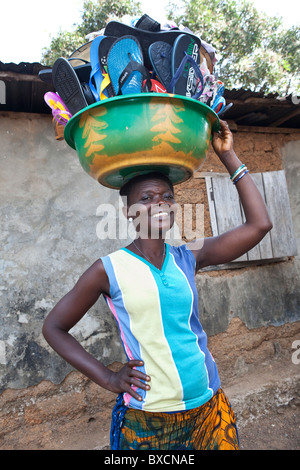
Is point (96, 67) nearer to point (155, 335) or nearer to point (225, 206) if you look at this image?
point (155, 335)

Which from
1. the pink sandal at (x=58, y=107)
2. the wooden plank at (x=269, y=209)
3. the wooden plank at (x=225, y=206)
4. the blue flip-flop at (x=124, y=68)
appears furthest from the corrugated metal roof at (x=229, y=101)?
the blue flip-flop at (x=124, y=68)

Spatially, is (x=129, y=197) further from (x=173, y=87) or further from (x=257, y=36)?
(x=257, y=36)

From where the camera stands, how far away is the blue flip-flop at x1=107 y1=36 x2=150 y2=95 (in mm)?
1351

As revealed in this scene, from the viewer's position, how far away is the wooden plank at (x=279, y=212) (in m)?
4.04

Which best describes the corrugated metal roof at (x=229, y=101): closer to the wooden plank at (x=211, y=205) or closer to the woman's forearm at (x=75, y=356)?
the wooden plank at (x=211, y=205)

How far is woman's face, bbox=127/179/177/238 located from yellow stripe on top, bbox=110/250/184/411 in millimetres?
245

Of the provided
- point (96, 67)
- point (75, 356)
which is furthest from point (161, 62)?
point (75, 356)

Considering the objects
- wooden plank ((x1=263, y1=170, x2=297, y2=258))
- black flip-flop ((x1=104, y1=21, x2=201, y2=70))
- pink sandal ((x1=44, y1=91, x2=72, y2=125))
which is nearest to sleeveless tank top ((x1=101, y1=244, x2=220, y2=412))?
pink sandal ((x1=44, y1=91, x2=72, y2=125))

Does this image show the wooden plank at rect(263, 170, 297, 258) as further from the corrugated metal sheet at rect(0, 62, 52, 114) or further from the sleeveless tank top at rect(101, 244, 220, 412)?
the sleeveless tank top at rect(101, 244, 220, 412)

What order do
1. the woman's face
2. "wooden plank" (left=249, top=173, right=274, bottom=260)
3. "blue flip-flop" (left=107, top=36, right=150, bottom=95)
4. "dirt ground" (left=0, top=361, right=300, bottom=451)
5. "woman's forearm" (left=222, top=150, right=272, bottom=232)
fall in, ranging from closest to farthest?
"blue flip-flop" (left=107, top=36, right=150, bottom=95), the woman's face, "woman's forearm" (left=222, top=150, right=272, bottom=232), "dirt ground" (left=0, top=361, right=300, bottom=451), "wooden plank" (left=249, top=173, right=274, bottom=260)

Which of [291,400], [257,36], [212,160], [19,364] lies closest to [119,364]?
[19,364]

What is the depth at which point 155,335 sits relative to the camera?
1.49 m

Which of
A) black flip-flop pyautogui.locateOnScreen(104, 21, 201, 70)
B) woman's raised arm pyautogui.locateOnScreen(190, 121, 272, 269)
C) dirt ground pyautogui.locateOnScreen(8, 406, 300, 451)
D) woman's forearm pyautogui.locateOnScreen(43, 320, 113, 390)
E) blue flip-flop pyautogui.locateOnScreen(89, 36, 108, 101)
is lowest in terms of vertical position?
dirt ground pyautogui.locateOnScreen(8, 406, 300, 451)

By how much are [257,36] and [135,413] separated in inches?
466
